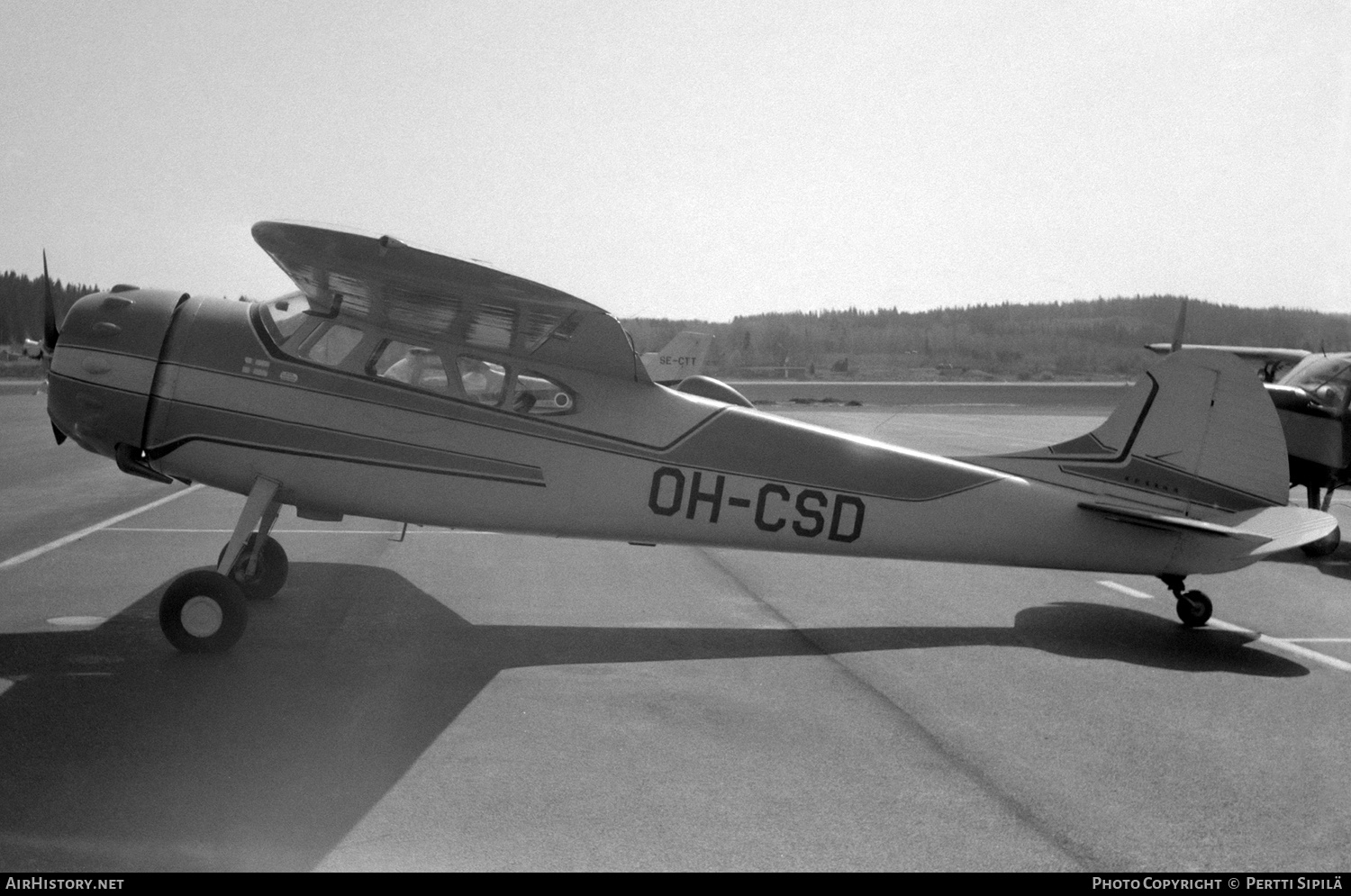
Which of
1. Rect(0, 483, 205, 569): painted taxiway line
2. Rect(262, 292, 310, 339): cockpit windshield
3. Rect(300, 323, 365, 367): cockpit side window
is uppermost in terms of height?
Rect(262, 292, 310, 339): cockpit windshield

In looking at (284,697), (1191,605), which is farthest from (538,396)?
(1191,605)

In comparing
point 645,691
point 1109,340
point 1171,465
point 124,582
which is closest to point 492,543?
point 124,582

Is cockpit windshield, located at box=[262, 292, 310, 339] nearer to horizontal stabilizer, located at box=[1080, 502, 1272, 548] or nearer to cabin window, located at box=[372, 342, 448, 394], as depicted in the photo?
cabin window, located at box=[372, 342, 448, 394]

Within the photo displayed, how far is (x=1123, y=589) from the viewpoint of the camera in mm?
8961

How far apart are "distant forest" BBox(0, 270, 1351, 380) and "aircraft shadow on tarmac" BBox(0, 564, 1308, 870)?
5185 cm

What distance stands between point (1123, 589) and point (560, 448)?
5039mm

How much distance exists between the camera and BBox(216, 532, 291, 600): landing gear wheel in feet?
24.4

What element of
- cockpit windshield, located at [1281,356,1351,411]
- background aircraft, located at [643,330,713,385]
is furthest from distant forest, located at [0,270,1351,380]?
cockpit windshield, located at [1281,356,1351,411]

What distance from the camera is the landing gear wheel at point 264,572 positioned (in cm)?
743

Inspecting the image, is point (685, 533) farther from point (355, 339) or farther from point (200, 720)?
point (200, 720)

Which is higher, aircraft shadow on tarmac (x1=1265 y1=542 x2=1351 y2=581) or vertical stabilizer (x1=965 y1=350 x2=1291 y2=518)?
vertical stabilizer (x1=965 y1=350 x2=1291 y2=518)

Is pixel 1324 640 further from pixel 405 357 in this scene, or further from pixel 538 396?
pixel 405 357

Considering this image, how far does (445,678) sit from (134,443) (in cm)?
273

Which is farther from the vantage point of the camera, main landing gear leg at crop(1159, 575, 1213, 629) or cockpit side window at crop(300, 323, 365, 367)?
main landing gear leg at crop(1159, 575, 1213, 629)
